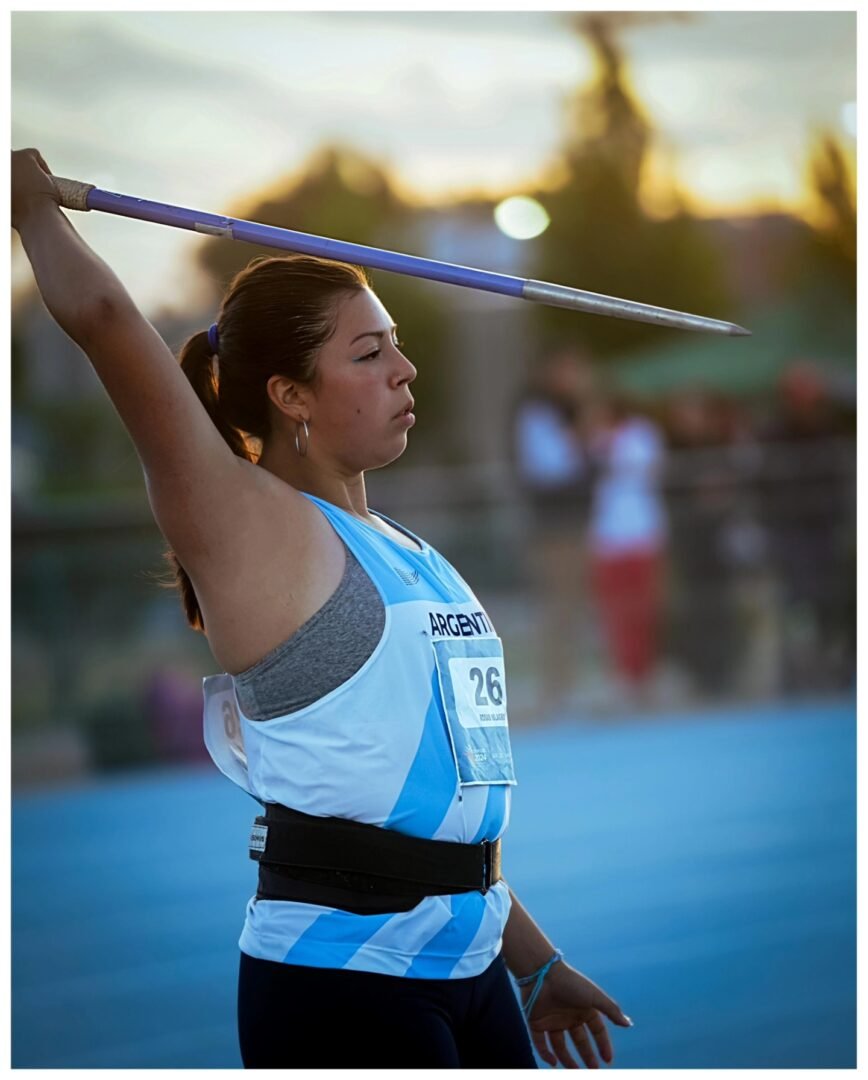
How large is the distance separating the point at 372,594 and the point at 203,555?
0.72ft

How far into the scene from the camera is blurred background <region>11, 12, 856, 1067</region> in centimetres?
674

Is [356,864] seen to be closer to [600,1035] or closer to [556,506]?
[600,1035]

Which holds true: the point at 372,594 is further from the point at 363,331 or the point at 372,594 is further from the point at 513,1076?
the point at 513,1076

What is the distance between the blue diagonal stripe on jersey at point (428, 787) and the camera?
6.10 feet

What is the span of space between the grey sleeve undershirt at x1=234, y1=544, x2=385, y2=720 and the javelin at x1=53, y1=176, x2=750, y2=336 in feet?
1.39

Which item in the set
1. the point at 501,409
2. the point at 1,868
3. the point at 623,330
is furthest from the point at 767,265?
the point at 1,868

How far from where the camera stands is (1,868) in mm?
2404

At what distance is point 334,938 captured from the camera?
185 centimetres

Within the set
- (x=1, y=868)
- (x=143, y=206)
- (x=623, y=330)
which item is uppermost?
(x=623, y=330)

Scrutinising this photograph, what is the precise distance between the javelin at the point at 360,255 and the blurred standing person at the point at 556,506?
20.2 feet

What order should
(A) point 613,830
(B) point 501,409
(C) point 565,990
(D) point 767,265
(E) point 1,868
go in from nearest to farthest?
(C) point 565,990 < (E) point 1,868 < (A) point 613,830 < (D) point 767,265 < (B) point 501,409

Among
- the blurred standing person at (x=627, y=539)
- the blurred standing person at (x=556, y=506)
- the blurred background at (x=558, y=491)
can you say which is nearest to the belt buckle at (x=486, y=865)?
the blurred background at (x=558, y=491)

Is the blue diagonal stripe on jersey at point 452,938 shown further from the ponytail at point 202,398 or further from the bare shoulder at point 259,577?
the ponytail at point 202,398

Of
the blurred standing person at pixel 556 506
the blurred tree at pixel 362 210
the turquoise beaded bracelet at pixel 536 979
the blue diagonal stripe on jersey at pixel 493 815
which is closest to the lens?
the blue diagonal stripe on jersey at pixel 493 815
